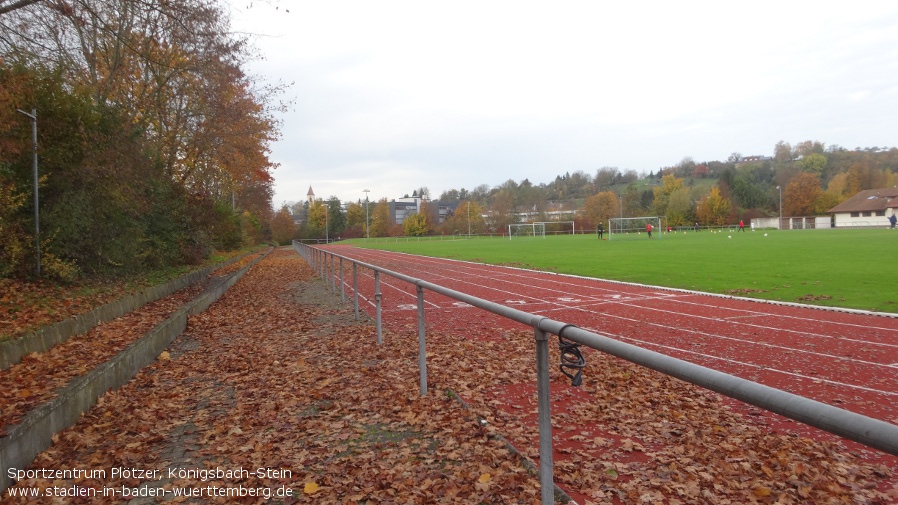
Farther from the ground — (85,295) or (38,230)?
(38,230)

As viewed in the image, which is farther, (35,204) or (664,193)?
(664,193)

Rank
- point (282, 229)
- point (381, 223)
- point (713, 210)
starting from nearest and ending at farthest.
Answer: point (713, 210) → point (282, 229) → point (381, 223)

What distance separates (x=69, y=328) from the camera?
27.9 ft

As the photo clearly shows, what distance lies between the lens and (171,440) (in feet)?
16.0

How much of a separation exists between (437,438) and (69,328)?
6742 mm

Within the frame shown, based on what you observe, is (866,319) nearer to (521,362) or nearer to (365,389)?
(521,362)

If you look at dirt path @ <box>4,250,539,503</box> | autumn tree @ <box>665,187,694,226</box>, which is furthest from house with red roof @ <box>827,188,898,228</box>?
dirt path @ <box>4,250,539,503</box>

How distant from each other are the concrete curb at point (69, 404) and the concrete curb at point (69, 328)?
1.11m

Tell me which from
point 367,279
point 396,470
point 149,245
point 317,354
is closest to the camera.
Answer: point 396,470

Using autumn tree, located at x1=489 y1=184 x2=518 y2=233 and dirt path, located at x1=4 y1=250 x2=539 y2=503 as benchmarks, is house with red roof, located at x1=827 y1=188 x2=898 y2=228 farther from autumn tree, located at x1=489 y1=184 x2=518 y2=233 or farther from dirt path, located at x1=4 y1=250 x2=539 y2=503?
dirt path, located at x1=4 y1=250 x2=539 y2=503

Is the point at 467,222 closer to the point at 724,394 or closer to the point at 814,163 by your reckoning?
the point at 814,163

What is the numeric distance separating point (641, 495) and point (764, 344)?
246 inches

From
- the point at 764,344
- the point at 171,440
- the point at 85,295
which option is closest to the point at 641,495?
the point at 171,440

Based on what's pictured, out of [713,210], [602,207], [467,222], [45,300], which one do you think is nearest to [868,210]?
[713,210]
